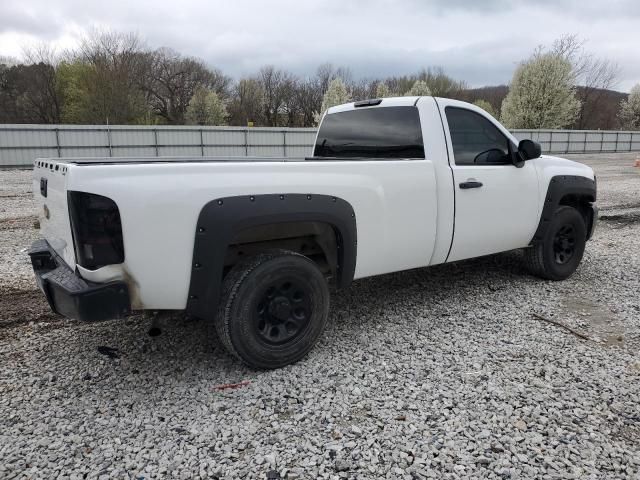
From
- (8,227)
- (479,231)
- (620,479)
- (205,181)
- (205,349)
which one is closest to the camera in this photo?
(620,479)

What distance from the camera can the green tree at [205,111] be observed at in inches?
2072

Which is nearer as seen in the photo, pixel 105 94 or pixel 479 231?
pixel 479 231

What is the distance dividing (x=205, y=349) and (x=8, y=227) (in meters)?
6.57

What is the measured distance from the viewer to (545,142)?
113ft

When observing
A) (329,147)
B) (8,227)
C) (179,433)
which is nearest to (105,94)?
(8,227)

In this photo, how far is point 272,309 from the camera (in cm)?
317

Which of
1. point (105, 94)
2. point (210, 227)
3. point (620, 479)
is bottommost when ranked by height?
point (620, 479)

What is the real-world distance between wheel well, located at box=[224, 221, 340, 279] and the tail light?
681 mm

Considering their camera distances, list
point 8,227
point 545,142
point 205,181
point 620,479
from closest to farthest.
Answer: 1. point 620,479
2. point 205,181
3. point 8,227
4. point 545,142

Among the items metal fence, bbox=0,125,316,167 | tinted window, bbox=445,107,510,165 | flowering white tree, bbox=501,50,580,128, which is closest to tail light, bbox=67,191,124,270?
tinted window, bbox=445,107,510,165

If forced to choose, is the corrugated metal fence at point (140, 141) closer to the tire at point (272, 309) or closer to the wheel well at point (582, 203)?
the wheel well at point (582, 203)

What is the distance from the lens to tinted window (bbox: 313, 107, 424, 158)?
4098mm

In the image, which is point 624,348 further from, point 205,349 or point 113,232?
point 113,232

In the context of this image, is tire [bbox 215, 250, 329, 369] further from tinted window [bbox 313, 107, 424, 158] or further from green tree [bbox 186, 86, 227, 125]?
green tree [bbox 186, 86, 227, 125]
